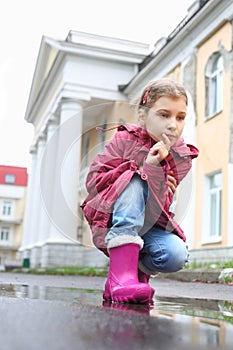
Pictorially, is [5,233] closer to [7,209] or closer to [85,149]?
[7,209]

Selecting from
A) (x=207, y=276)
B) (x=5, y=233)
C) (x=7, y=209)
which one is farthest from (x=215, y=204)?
(x=5, y=233)

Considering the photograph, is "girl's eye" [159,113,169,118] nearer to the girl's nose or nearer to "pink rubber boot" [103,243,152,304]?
the girl's nose

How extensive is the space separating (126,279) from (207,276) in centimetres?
574

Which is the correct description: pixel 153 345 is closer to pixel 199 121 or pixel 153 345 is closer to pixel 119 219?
pixel 119 219

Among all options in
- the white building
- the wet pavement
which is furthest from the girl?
the white building

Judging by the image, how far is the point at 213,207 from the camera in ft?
43.8

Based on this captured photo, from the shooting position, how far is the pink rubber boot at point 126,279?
7.00ft

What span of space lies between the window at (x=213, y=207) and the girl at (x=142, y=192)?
10.6 metres

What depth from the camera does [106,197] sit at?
2342 millimetres

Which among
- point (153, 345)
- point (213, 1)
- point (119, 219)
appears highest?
point (213, 1)

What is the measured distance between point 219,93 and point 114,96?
7671 mm

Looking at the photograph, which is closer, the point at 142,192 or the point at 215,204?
the point at 142,192

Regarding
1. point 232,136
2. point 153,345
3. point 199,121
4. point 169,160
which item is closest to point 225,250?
point 232,136

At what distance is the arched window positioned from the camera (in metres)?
13.4
